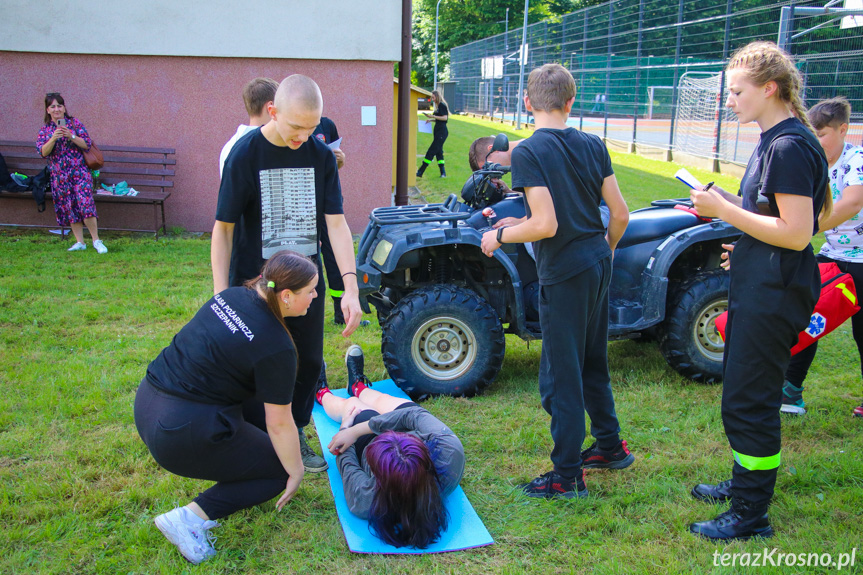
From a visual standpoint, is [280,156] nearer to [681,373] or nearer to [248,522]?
[248,522]

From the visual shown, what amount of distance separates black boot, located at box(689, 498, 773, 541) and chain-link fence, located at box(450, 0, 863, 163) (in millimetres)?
11295

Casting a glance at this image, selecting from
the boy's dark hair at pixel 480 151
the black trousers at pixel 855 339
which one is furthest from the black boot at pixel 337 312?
the black trousers at pixel 855 339

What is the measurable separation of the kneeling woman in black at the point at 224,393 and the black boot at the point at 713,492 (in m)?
1.99

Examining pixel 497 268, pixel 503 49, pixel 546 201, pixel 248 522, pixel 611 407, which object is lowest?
pixel 248 522

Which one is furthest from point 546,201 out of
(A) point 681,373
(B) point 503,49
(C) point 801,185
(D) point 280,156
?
(B) point 503,49

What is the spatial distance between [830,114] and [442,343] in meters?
2.66

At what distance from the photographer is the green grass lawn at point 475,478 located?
302cm

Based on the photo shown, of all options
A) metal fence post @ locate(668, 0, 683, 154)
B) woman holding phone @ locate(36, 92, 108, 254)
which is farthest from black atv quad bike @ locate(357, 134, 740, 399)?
metal fence post @ locate(668, 0, 683, 154)

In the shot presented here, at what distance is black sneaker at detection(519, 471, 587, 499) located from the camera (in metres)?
3.44

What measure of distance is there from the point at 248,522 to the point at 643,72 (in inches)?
792

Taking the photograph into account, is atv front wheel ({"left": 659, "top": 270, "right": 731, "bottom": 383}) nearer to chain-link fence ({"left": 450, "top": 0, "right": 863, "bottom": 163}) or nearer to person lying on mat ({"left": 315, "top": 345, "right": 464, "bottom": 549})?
person lying on mat ({"left": 315, "top": 345, "right": 464, "bottom": 549})

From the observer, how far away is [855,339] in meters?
4.27

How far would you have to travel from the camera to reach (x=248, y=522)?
3.31 meters

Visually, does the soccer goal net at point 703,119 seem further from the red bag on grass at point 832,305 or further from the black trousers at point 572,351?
the black trousers at point 572,351
